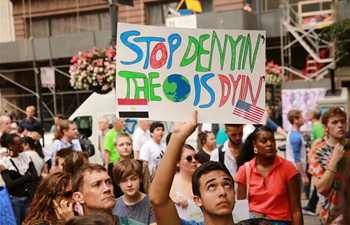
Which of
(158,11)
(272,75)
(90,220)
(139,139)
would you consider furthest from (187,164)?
(158,11)

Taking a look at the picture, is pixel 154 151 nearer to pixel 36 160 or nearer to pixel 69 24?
pixel 36 160

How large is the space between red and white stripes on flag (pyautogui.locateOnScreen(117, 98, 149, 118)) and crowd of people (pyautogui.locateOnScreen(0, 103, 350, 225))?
0.79ft

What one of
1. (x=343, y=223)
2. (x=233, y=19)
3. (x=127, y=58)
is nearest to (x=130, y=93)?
(x=127, y=58)

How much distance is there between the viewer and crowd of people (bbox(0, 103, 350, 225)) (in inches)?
116

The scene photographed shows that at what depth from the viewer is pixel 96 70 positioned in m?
9.78

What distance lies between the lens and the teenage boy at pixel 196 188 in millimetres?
2898

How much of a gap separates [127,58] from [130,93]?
0.23 meters

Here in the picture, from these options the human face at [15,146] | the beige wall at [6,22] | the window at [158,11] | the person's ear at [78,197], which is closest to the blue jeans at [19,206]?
the human face at [15,146]

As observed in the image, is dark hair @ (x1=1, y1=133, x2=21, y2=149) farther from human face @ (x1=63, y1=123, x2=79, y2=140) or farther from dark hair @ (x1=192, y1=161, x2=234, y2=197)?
dark hair @ (x1=192, y1=161, x2=234, y2=197)

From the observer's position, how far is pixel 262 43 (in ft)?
11.5

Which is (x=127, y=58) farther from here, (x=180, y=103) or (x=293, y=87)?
(x=293, y=87)

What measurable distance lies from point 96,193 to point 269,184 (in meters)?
1.62

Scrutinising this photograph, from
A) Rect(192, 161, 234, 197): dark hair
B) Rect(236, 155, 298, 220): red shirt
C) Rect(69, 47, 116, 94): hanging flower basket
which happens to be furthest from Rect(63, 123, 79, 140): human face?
Rect(192, 161, 234, 197): dark hair

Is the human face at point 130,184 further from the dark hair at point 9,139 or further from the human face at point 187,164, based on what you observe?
the dark hair at point 9,139
